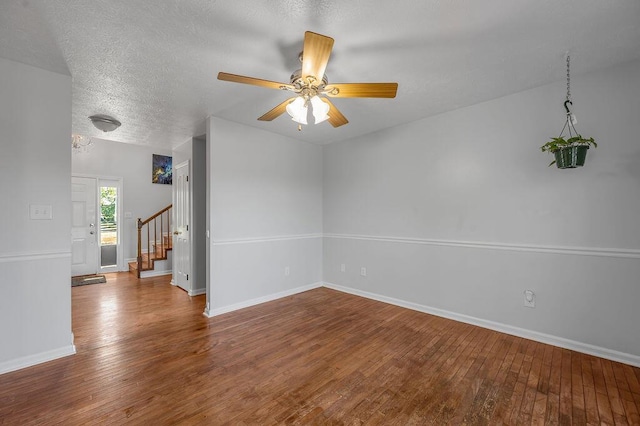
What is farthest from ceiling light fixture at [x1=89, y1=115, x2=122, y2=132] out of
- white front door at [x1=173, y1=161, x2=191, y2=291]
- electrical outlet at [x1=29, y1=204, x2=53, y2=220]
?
electrical outlet at [x1=29, y1=204, x2=53, y2=220]

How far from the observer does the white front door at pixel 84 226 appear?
553 centimetres

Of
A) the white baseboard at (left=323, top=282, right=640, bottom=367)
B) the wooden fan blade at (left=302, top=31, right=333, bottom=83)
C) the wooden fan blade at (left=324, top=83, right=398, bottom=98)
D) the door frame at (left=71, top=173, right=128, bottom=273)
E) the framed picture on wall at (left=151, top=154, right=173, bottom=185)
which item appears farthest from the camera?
the framed picture on wall at (left=151, top=154, right=173, bottom=185)

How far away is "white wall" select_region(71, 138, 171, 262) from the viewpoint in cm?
582

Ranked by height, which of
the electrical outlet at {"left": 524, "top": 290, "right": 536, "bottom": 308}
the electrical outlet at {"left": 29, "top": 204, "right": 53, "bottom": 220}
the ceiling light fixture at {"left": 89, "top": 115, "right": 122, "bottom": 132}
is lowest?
the electrical outlet at {"left": 524, "top": 290, "right": 536, "bottom": 308}

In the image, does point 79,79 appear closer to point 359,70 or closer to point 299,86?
point 299,86

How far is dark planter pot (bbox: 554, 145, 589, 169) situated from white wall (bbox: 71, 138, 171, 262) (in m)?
7.33

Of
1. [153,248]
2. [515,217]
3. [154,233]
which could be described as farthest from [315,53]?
[154,233]

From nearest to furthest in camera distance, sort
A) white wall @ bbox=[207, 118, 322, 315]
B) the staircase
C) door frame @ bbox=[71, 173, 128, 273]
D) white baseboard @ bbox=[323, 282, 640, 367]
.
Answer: white baseboard @ bbox=[323, 282, 640, 367] → white wall @ bbox=[207, 118, 322, 315] → the staircase → door frame @ bbox=[71, 173, 128, 273]

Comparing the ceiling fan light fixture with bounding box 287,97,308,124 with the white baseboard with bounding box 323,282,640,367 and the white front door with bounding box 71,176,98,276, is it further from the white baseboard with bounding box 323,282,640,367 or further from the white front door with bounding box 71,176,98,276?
the white front door with bounding box 71,176,98,276

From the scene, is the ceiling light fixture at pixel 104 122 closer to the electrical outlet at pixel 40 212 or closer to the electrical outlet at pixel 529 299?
the electrical outlet at pixel 40 212

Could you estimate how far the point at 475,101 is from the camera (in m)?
3.07

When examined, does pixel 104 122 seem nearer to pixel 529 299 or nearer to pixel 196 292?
pixel 196 292

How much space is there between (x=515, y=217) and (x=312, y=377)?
2.56 metres

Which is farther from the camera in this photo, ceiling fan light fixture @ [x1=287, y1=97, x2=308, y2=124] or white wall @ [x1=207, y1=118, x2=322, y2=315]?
white wall @ [x1=207, y1=118, x2=322, y2=315]
